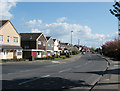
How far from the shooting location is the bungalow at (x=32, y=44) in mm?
49759

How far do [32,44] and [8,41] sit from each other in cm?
1181

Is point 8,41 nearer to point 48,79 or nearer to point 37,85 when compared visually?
point 48,79

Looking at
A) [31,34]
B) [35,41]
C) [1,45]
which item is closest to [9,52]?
[1,45]

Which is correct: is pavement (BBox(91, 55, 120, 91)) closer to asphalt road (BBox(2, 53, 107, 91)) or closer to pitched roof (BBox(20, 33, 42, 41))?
asphalt road (BBox(2, 53, 107, 91))

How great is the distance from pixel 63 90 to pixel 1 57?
2888 centimetres

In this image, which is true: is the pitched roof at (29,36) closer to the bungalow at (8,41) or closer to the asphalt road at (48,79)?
the bungalow at (8,41)

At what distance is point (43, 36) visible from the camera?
188 feet

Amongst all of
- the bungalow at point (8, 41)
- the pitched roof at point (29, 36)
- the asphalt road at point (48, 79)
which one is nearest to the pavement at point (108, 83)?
the asphalt road at point (48, 79)

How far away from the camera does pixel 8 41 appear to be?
40.5 metres

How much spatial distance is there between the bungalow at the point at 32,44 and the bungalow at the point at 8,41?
19.9ft

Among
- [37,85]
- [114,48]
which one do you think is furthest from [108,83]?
[114,48]

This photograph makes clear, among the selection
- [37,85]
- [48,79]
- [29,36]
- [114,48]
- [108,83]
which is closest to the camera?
[37,85]

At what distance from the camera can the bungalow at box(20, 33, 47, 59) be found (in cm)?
4976

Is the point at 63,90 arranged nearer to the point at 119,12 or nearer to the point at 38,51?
the point at 119,12
